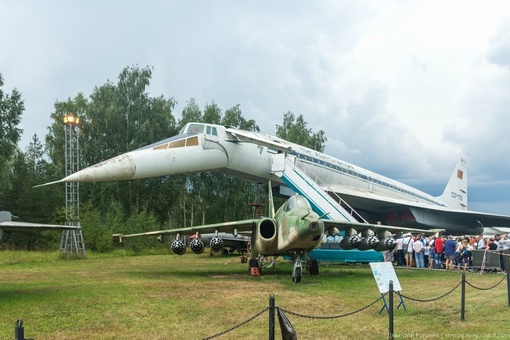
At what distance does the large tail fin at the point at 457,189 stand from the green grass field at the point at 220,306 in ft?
66.8

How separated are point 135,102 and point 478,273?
2864 cm

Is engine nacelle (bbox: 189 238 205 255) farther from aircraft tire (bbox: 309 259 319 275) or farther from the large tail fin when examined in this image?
the large tail fin

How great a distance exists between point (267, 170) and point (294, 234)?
772cm

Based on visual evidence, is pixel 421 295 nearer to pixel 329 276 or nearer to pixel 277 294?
pixel 277 294

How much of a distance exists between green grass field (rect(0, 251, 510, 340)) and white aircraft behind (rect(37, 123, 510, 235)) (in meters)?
3.74

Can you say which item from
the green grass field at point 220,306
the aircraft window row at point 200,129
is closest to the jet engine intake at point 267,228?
the green grass field at point 220,306

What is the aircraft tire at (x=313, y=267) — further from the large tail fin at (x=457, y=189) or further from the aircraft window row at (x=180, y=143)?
the large tail fin at (x=457, y=189)

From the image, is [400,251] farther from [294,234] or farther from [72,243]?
[72,243]

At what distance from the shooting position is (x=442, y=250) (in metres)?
19.6

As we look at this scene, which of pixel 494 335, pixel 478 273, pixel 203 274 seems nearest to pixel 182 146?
pixel 203 274

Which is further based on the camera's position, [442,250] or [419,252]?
[419,252]

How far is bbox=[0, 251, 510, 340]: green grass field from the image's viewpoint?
782cm

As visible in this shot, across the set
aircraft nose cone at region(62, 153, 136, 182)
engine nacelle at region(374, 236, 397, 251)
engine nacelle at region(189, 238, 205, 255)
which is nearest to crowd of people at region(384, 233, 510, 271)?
engine nacelle at region(374, 236, 397, 251)

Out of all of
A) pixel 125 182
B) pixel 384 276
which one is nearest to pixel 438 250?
pixel 384 276
